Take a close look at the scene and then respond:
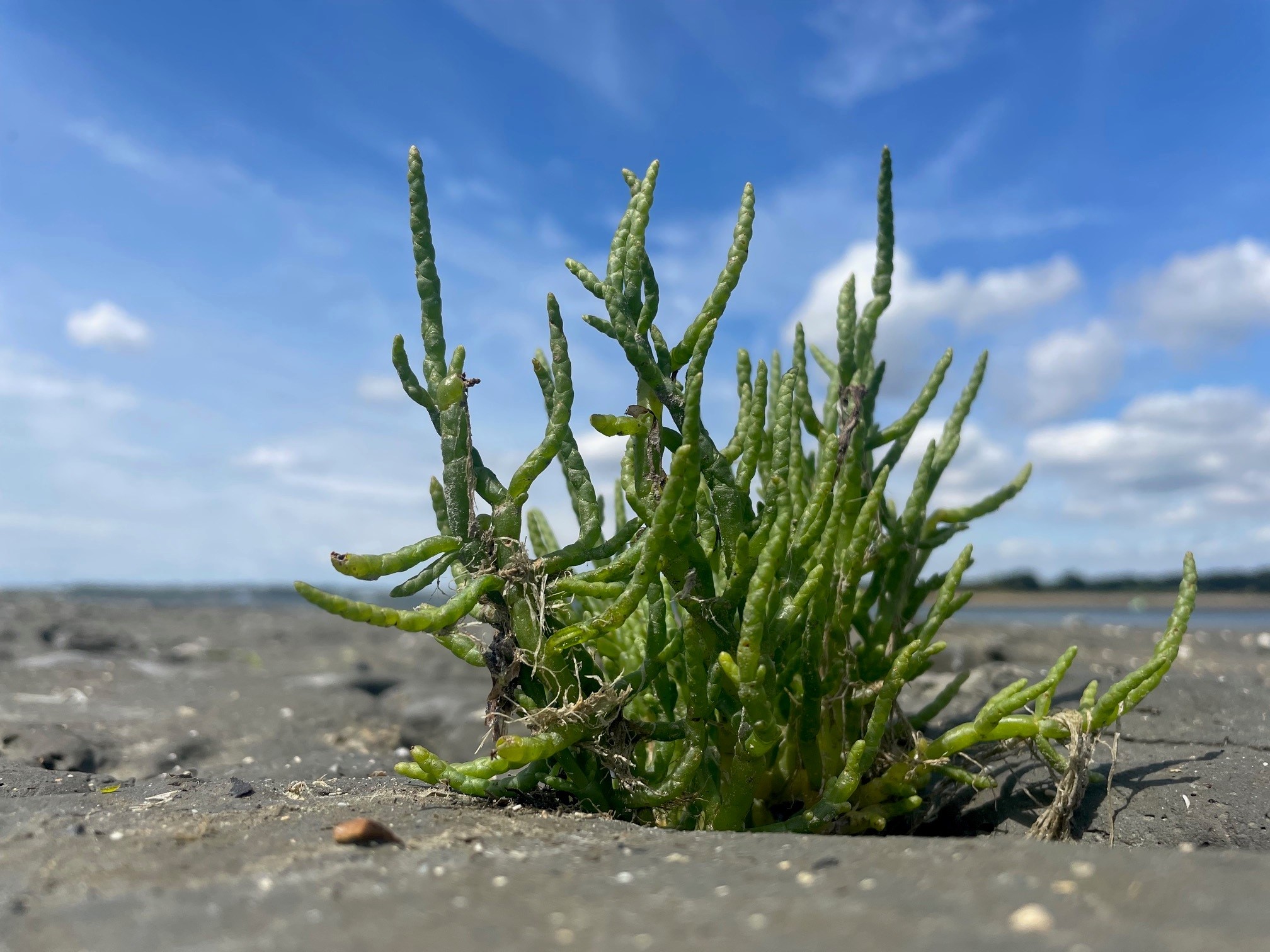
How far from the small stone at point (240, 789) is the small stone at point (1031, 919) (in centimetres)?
178

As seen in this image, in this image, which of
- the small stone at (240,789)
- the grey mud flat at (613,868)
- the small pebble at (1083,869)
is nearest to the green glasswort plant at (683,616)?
the grey mud flat at (613,868)

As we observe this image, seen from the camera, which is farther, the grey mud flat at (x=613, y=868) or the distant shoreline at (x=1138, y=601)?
the distant shoreline at (x=1138, y=601)

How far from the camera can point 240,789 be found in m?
2.22

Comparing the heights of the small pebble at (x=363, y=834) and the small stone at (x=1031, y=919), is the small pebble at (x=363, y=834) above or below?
below

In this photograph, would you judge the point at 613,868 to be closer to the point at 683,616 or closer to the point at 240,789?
the point at 683,616

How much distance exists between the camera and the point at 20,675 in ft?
19.3

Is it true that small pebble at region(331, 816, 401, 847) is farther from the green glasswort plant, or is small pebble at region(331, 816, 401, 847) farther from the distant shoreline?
the distant shoreline

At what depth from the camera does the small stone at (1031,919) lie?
43.9 inches

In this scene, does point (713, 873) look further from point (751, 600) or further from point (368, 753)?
point (368, 753)

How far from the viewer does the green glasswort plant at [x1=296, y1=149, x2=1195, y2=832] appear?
195cm

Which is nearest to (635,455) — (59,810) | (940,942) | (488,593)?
(488,593)

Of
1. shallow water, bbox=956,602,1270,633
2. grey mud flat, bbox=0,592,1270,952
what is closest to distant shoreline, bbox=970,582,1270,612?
shallow water, bbox=956,602,1270,633

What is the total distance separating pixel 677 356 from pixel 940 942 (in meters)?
1.32

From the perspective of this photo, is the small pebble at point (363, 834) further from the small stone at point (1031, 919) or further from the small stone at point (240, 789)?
the small stone at point (1031, 919)
